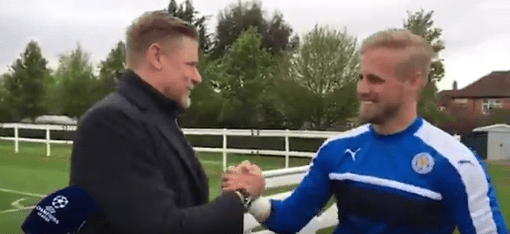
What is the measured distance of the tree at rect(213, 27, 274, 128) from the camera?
32875 millimetres

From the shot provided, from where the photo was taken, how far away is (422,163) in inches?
97.0

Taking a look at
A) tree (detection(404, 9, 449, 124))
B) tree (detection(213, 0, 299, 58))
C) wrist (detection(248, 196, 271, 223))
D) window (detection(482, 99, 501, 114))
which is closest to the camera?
wrist (detection(248, 196, 271, 223))

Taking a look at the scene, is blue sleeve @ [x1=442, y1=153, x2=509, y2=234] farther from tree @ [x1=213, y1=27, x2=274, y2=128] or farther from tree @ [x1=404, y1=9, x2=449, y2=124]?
tree @ [x1=213, y1=27, x2=274, y2=128]

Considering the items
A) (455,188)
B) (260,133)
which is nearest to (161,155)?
(455,188)

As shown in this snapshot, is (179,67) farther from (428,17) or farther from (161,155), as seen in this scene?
(428,17)

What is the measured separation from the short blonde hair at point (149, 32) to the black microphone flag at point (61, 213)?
1.74ft

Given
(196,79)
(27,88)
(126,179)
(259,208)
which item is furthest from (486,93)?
(126,179)

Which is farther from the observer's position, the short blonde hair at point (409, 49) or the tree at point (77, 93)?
the tree at point (77, 93)

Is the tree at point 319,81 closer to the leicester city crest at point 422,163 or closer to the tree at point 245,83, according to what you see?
the tree at point 245,83

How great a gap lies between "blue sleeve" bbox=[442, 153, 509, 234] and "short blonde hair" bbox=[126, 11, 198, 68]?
3.75 ft

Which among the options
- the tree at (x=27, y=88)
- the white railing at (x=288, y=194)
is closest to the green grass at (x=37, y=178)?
the white railing at (x=288, y=194)

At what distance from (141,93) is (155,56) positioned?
0.45 ft

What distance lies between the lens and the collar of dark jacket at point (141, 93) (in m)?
2.20

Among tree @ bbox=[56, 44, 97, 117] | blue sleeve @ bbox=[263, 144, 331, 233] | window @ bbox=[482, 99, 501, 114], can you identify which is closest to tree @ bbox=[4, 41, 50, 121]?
tree @ bbox=[56, 44, 97, 117]
